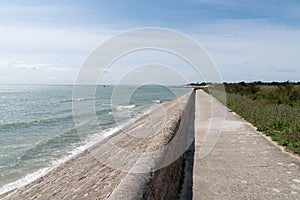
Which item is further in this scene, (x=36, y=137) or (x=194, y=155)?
(x=36, y=137)

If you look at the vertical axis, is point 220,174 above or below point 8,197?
above

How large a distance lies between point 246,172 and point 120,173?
3.08m

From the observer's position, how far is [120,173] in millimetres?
7637

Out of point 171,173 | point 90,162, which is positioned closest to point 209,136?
point 90,162

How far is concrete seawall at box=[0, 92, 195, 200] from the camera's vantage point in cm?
351

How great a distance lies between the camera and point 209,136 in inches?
438

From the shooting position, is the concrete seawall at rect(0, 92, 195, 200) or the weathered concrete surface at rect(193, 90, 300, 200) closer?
the concrete seawall at rect(0, 92, 195, 200)

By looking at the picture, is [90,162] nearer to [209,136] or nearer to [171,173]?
[209,136]

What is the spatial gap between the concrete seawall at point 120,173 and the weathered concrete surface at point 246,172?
1.81 ft

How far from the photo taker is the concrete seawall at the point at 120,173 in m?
3.51

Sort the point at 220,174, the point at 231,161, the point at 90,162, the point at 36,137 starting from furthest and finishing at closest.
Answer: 1. the point at 36,137
2. the point at 90,162
3. the point at 231,161
4. the point at 220,174

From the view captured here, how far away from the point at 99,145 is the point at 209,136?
5475 mm

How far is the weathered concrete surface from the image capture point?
205 inches

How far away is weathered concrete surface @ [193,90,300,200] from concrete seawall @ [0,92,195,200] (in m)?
0.55
